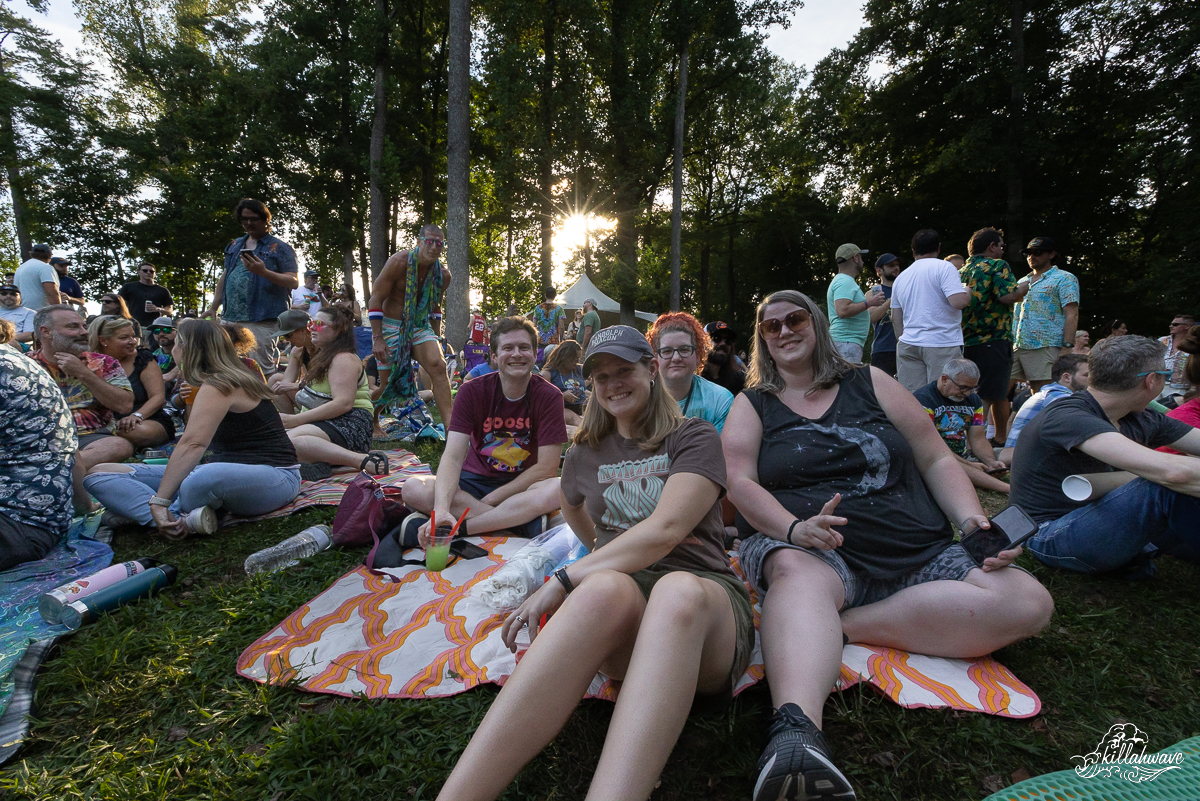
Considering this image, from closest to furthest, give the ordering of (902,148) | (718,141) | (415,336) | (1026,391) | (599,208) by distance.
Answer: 1. (415,336)
2. (1026,391)
3. (599,208)
4. (902,148)
5. (718,141)

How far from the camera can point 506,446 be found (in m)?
Result: 3.50

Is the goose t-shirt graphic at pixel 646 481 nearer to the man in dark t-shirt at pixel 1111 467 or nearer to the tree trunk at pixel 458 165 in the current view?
the man in dark t-shirt at pixel 1111 467

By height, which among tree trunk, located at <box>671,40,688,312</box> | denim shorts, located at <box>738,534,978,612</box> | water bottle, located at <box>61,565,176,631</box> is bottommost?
water bottle, located at <box>61,565,176,631</box>

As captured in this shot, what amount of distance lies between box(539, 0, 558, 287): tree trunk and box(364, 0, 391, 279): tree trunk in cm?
396

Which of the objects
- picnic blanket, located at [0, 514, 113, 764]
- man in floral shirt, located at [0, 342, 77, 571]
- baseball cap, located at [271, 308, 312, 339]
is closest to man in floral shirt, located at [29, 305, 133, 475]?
picnic blanket, located at [0, 514, 113, 764]

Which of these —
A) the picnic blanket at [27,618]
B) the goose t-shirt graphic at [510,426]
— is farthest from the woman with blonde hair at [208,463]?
the goose t-shirt graphic at [510,426]

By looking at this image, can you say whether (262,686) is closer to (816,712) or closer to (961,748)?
(816,712)

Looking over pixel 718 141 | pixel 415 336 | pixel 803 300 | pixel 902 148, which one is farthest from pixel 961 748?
pixel 718 141

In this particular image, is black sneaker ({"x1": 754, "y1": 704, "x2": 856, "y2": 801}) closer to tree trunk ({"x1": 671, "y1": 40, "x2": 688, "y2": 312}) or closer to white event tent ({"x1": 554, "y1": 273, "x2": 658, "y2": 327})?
tree trunk ({"x1": 671, "y1": 40, "x2": 688, "y2": 312})

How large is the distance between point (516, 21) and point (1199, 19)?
15873 mm

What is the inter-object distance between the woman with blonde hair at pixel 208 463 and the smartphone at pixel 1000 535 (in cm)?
371

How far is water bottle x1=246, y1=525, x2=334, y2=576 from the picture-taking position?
120 inches

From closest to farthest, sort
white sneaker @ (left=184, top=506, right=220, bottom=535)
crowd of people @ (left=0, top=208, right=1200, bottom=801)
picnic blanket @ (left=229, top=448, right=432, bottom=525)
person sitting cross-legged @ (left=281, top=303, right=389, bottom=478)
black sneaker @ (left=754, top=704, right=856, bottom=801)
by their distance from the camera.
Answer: black sneaker @ (left=754, top=704, right=856, bottom=801) → crowd of people @ (left=0, top=208, right=1200, bottom=801) → white sneaker @ (left=184, top=506, right=220, bottom=535) → picnic blanket @ (left=229, top=448, right=432, bottom=525) → person sitting cross-legged @ (left=281, top=303, right=389, bottom=478)

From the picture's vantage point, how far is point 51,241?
17.9 metres
